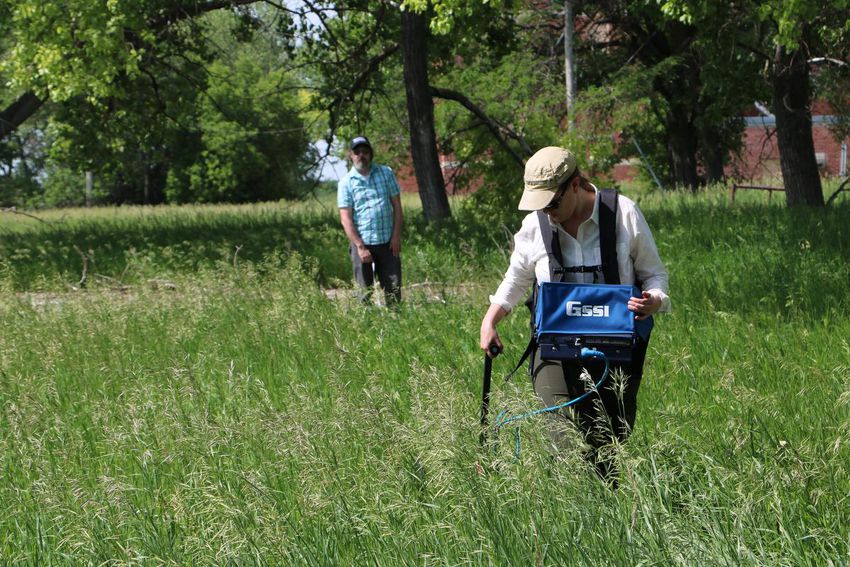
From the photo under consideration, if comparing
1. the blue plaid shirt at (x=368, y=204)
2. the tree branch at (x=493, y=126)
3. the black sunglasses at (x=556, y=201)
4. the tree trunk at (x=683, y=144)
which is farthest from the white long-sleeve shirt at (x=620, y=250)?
the tree trunk at (x=683, y=144)

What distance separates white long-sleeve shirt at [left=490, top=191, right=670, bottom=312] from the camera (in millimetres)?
4273

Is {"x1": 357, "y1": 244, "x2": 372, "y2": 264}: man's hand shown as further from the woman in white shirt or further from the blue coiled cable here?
the blue coiled cable

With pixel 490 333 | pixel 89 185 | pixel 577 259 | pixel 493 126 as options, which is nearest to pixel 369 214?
pixel 490 333

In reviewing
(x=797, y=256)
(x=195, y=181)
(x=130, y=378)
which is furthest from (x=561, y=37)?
(x=195, y=181)

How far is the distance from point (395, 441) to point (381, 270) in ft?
18.3

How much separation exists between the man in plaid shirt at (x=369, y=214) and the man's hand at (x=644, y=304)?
5423mm

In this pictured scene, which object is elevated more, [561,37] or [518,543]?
[561,37]

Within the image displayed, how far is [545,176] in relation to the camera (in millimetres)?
4066

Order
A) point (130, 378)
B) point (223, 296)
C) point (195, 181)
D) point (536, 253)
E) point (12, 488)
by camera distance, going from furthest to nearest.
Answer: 1. point (195, 181)
2. point (223, 296)
3. point (130, 378)
4. point (12, 488)
5. point (536, 253)

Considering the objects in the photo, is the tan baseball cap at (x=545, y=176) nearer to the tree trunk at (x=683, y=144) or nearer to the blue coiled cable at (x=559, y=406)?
the blue coiled cable at (x=559, y=406)

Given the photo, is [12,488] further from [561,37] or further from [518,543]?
[561,37]

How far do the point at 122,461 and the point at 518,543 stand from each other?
261cm

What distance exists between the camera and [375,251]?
9750 millimetres

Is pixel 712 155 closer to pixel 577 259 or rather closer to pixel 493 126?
pixel 493 126
